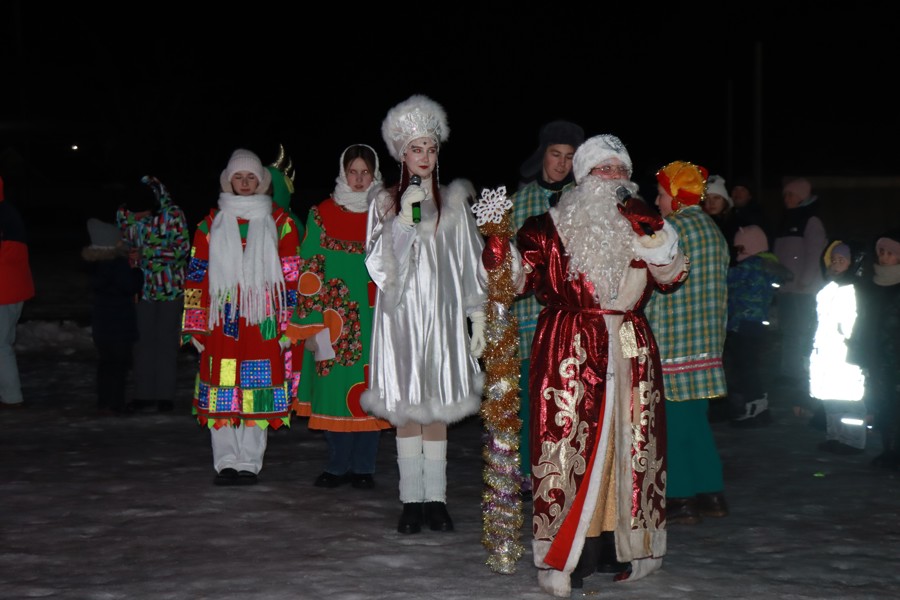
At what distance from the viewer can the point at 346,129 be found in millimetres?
39656

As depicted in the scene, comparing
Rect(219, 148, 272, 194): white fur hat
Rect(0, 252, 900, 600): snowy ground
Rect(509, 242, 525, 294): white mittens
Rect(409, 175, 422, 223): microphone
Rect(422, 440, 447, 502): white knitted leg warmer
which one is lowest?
Rect(0, 252, 900, 600): snowy ground

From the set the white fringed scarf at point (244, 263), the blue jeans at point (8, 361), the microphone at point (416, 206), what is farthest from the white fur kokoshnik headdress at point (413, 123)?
the blue jeans at point (8, 361)

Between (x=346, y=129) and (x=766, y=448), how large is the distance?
32.5m

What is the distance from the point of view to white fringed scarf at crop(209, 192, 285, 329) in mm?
7105

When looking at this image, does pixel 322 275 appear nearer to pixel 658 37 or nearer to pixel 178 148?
pixel 178 148

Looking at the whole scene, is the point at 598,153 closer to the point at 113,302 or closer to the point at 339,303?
the point at 339,303

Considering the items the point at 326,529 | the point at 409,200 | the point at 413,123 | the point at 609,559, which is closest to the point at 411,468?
the point at 326,529

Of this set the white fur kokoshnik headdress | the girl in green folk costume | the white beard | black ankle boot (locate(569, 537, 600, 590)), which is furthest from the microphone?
black ankle boot (locate(569, 537, 600, 590))

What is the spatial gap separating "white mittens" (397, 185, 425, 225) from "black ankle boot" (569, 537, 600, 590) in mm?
1746

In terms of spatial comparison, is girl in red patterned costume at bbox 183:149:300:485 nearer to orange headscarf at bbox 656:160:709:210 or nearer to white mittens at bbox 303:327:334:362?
white mittens at bbox 303:327:334:362

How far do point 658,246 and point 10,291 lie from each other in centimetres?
647

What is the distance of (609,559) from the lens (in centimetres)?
533

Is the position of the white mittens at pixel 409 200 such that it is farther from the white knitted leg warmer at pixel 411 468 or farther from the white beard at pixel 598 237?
the white knitted leg warmer at pixel 411 468

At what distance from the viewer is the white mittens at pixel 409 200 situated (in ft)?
19.2
